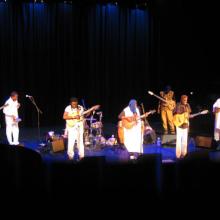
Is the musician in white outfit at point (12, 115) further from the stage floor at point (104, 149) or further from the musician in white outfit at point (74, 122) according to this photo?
the musician in white outfit at point (74, 122)

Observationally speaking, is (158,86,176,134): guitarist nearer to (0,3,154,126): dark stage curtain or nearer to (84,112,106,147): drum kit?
(84,112,106,147): drum kit

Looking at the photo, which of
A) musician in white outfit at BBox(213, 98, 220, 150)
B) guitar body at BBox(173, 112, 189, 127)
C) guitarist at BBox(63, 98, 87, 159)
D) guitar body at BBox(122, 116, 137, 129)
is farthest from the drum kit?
musician in white outfit at BBox(213, 98, 220, 150)

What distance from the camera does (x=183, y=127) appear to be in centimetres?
1153

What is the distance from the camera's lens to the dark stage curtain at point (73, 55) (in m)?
17.5

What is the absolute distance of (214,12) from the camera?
18.2 m

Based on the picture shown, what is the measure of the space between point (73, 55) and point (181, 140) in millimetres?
7958

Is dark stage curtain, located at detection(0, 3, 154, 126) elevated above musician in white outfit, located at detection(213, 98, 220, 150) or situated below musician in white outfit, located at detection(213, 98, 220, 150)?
above

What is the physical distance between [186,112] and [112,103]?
823cm

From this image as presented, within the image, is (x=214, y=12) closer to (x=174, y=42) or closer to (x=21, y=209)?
(x=174, y=42)

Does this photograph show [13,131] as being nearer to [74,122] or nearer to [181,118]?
[74,122]

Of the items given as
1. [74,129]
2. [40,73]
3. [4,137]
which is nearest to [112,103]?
[40,73]

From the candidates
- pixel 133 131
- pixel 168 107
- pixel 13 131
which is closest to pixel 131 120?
pixel 133 131

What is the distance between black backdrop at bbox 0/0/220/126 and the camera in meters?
17.6

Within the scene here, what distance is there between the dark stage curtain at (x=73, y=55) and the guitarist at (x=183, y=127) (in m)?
7.42
